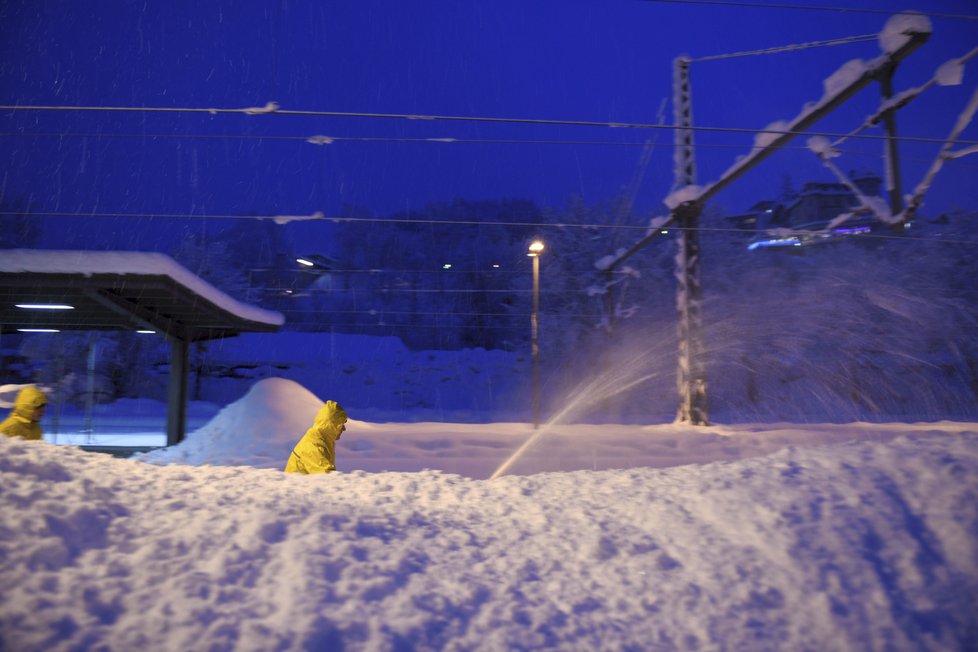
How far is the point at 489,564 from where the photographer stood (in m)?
4.21

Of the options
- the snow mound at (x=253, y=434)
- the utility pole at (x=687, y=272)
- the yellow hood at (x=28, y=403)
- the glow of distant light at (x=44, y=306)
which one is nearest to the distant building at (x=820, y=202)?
the utility pole at (x=687, y=272)

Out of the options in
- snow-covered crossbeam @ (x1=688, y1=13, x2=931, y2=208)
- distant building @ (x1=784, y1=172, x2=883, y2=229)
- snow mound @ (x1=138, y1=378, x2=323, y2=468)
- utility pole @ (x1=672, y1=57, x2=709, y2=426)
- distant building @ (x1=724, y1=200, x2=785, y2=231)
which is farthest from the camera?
distant building @ (x1=724, y1=200, x2=785, y2=231)

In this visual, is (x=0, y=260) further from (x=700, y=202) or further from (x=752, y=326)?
(x=752, y=326)

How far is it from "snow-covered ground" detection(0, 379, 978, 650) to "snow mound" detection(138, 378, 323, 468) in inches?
244

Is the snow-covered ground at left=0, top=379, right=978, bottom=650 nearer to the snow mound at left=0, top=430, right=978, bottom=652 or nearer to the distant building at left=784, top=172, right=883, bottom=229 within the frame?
the snow mound at left=0, top=430, right=978, bottom=652

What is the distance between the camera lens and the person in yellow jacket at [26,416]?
23.0 ft

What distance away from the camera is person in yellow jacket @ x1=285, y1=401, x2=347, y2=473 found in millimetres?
7129

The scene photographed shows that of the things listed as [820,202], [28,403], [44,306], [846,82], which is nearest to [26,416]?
[28,403]

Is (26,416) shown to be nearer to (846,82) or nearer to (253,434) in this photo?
(253,434)

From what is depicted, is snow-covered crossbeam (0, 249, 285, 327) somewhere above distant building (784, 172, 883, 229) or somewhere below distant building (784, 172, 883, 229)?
below

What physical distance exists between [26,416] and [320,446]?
347 centimetres

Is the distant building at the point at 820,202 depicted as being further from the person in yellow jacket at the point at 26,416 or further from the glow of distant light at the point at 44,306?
the person in yellow jacket at the point at 26,416

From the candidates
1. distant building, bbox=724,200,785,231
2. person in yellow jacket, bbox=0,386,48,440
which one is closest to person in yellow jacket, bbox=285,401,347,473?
person in yellow jacket, bbox=0,386,48,440

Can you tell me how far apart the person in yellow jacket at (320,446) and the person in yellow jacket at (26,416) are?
3.03 m
